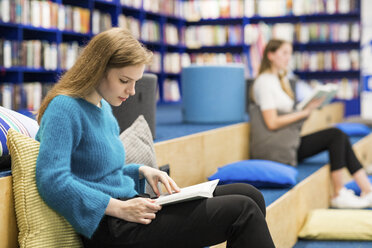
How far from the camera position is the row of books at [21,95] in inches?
172

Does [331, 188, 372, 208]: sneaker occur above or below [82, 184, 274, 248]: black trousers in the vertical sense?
below

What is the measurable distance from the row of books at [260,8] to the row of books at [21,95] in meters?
2.98

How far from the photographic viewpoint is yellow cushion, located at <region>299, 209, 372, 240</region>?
7.53 ft

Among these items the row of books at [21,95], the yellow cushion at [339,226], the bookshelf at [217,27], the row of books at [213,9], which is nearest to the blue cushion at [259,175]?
the yellow cushion at [339,226]

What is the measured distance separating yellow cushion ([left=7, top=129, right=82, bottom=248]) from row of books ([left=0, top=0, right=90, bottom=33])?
3.29 meters

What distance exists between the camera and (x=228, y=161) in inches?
121

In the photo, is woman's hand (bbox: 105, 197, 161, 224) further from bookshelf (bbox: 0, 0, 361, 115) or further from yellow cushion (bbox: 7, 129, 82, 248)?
bookshelf (bbox: 0, 0, 361, 115)

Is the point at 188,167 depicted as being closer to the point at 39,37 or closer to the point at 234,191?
the point at 234,191

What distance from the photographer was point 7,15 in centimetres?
427

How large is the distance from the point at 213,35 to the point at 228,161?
4224 millimetres

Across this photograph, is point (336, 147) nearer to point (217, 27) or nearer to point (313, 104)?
point (313, 104)

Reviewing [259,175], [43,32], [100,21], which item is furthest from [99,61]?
[100,21]

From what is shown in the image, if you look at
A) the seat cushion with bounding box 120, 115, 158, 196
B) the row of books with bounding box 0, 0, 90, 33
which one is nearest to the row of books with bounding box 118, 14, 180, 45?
the row of books with bounding box 0, 0, 90, 33

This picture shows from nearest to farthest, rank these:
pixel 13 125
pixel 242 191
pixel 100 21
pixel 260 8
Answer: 1. pixel 13 125
2. pixel 242 191
3. pixel 100 21
4. pixel 260 8
